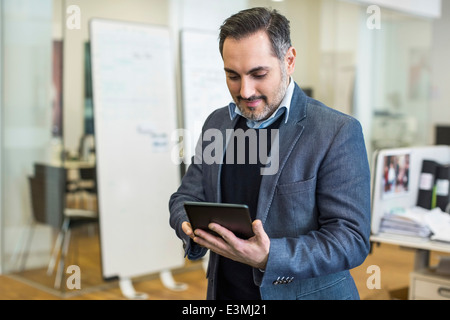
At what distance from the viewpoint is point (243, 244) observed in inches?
53.6

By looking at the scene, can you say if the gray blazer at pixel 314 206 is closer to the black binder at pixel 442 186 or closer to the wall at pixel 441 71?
the black binder at pixel 442 186

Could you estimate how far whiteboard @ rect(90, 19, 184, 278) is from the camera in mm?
4051

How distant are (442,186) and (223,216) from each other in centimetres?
219

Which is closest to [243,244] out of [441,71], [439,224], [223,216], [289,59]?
[223,216]

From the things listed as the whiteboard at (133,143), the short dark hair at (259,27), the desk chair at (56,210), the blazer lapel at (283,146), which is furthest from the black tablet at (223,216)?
the desk chair at (56,210)

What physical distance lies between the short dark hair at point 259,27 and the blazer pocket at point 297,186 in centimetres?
33

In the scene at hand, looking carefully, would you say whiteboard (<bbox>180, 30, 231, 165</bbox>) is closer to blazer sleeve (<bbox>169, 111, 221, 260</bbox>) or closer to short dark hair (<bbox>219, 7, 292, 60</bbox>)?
blazer sleeve (<bbox>169, 111, 221, 260</bbox>)

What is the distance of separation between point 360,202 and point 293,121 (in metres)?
0.28

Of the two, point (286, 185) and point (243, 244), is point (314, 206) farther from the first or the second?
point (243, 244)

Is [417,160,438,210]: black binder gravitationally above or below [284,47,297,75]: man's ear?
below

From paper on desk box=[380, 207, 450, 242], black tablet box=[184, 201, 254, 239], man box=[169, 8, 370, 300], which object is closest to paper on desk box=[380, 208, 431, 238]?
paper on desk box=[380, 207, 450, 242]

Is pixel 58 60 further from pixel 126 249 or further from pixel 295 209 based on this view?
pixel 295 209

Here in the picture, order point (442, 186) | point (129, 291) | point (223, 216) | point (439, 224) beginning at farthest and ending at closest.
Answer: point (129, 291) → point (442, 186) → point (439, 224) → point (223, 216)

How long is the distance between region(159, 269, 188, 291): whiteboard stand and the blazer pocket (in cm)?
302
